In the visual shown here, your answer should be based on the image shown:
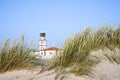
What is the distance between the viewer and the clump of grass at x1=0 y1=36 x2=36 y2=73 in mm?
3703

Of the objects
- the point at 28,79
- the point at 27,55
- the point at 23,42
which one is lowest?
the point at 28,79

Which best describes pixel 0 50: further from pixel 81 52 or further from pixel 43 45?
pixel 43 45

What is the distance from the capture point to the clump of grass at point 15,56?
12.1 feet

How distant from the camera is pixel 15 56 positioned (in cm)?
384

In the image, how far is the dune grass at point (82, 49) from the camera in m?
3.89

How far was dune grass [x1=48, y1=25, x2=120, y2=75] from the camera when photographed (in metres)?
3.89

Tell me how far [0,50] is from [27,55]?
53 cm

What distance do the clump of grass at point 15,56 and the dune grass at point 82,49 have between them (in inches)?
19.7

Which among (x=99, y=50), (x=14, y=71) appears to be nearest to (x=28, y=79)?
(x=14, y=71)

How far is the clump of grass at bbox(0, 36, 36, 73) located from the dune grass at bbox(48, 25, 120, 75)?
50cm

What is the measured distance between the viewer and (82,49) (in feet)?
14.3

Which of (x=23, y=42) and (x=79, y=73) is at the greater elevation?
(x=23, y=42)

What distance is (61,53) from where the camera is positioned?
4.06 m

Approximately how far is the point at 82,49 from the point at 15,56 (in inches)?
55.9
